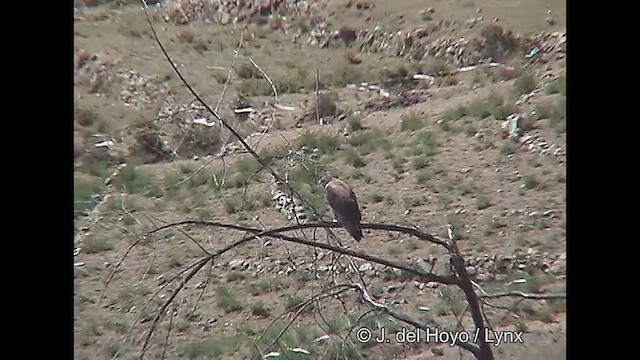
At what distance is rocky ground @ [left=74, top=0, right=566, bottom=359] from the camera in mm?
3893

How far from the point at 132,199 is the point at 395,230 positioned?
108cm

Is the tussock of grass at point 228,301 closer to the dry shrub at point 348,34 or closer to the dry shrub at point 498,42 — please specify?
the dry shrub at point 348,34

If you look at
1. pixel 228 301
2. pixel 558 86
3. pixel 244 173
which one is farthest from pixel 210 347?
pixel 558 86

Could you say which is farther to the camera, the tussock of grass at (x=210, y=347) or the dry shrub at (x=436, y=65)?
the dry shrub at (x=436, y=65)

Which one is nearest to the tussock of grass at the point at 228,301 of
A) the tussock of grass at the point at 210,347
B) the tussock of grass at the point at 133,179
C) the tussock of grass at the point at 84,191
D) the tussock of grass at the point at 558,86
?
the tussock of grass at the point at 210,347

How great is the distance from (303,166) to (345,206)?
240 mm

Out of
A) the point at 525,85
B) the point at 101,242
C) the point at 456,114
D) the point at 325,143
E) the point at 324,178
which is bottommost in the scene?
the point at 101,242

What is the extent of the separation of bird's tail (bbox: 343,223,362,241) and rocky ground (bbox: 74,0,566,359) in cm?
4

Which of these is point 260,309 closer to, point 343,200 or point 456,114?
point 343,200

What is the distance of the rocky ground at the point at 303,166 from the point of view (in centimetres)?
389

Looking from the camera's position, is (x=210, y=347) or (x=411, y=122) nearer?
(x=210, y=347)

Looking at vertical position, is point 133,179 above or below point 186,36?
below

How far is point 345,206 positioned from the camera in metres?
3.94

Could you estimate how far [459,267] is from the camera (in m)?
3.92
